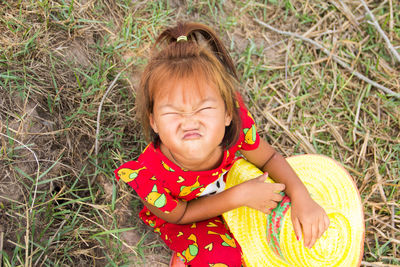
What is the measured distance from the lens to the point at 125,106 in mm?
2062

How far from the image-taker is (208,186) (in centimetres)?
173

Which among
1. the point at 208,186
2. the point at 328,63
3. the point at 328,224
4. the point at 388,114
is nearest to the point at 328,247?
the point at 328,224

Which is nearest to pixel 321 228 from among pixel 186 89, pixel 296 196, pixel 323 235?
pixel 323 235

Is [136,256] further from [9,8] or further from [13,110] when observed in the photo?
[9,8]

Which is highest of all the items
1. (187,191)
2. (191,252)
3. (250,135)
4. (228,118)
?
(228,118)

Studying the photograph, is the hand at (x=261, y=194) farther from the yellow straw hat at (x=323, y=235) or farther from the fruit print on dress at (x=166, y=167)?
the fruit print on dress at (x=166, y=167)

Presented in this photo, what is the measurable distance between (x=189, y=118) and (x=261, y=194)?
1.56 feet

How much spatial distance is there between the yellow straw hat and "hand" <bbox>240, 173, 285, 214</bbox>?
50 mm

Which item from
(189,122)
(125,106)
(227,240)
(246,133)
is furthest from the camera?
(125,106)

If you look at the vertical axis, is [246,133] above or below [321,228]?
above

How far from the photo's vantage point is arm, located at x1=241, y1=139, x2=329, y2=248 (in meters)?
1.38

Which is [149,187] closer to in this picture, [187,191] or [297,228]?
[187,191]

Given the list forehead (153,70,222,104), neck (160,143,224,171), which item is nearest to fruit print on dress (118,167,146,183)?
neck (160,143,224,171)

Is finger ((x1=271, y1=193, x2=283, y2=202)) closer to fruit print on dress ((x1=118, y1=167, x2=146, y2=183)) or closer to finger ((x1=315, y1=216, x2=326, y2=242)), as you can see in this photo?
finger ((x1=315, y1=216, x2=326, y2=242))
